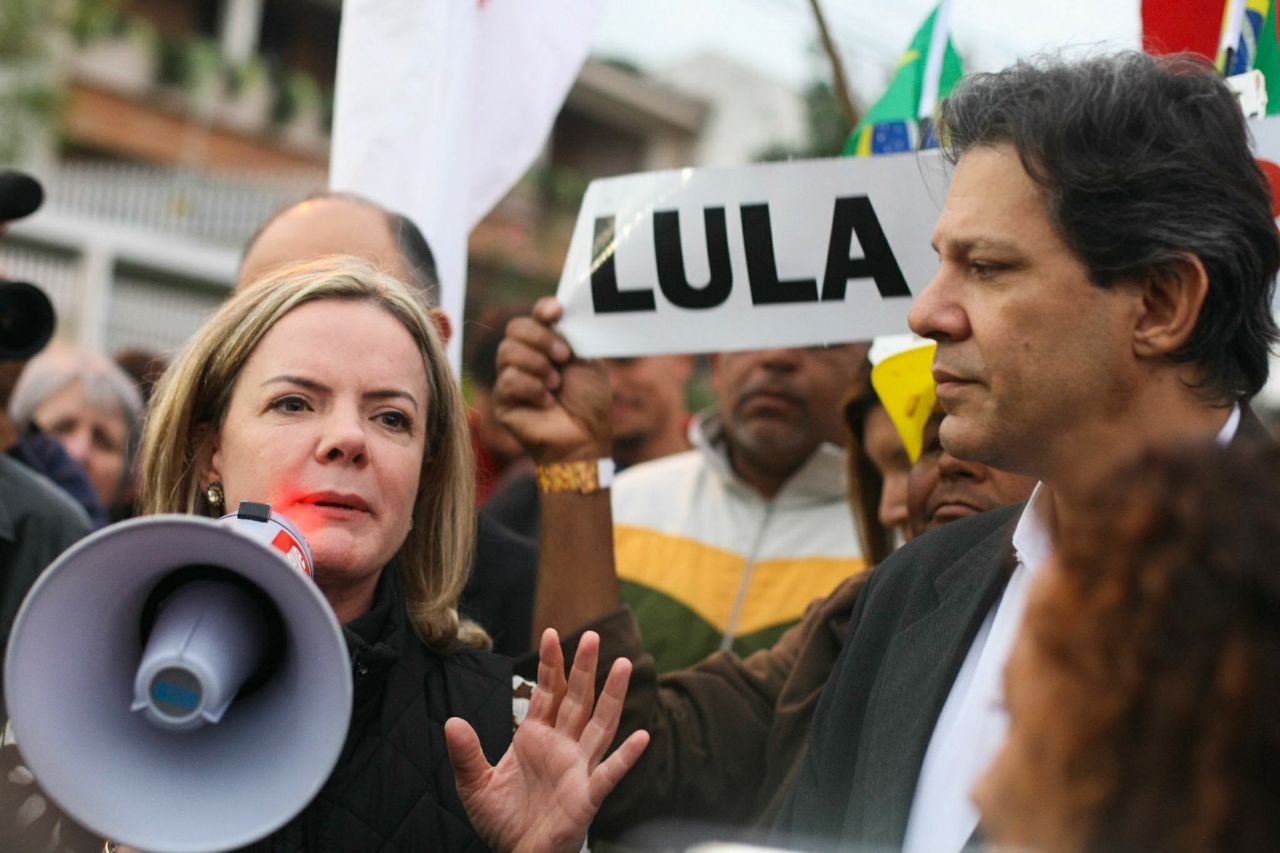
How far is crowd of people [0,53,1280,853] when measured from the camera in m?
1.34

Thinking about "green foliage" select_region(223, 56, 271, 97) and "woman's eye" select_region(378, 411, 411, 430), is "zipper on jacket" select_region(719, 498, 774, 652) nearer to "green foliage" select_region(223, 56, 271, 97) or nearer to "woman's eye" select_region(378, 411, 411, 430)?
"woman's eye" select_region(378, 411, 411, 430)

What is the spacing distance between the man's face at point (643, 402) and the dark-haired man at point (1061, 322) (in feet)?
11.2

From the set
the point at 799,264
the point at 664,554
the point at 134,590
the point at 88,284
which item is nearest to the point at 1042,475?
the point at 799,264

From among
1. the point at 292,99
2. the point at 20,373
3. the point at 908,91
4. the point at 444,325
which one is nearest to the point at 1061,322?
the point at 444,325

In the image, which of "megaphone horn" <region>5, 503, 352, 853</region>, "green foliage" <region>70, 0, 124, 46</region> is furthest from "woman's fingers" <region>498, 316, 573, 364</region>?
"green foliage" <region>70, 0, 124, 46</region>

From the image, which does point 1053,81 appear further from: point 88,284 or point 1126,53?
point 88,284

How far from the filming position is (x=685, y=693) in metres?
3.01

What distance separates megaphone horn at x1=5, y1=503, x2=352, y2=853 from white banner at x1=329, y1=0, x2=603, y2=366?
1.67m

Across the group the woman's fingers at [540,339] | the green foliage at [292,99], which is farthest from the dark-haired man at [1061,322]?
the green foliage at [292,99]

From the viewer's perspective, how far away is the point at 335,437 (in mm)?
2441

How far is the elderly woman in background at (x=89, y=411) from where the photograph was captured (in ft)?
17.2

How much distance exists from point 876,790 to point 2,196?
2.20 meters

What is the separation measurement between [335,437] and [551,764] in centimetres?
61

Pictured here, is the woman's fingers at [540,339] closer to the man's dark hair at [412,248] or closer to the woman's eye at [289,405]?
the man's dark hair at [412,248]
